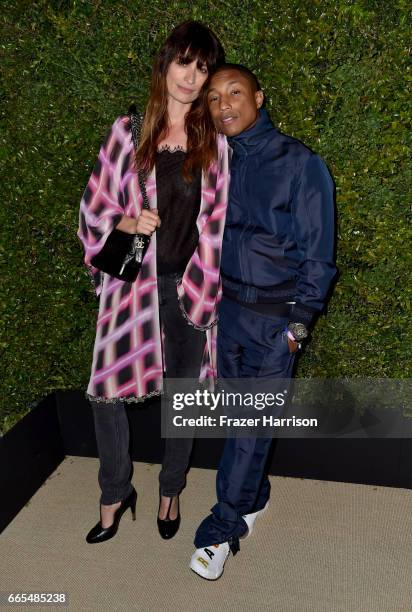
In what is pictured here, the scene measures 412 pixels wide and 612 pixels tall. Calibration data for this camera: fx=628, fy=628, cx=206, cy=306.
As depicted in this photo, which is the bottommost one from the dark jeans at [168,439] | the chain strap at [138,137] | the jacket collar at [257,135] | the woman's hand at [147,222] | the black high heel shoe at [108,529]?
the black high heel shoe at [108,529]

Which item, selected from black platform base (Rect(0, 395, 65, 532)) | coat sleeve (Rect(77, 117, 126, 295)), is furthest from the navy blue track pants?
black platform base (Rect(0, 395, 65, 532))

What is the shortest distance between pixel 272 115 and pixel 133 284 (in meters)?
1.09

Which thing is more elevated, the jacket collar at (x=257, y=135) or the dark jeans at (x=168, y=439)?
the jacket collar at (x=257, y=135)

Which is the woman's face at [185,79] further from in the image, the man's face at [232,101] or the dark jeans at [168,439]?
the dark jeans at [168,439]

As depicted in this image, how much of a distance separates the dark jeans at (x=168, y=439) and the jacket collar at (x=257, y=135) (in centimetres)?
66

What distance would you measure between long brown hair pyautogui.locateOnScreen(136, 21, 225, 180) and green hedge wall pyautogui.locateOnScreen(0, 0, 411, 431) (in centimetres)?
48

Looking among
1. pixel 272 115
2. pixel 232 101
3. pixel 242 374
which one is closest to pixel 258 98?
pixel 232 101

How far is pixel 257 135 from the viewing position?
259 centimetres

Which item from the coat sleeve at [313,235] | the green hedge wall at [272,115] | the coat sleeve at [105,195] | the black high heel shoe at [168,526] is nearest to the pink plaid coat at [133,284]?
the coat sleeve at [105,195]

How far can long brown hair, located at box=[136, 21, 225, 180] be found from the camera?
2529mm

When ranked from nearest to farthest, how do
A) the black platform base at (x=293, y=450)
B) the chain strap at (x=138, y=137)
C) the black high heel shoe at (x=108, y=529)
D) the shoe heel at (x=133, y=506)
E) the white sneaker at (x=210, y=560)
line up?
the chain strap at (x=138, y=137) → the white sneaker at (x=210, y=560) → the black high heel shoe at (x=108, y=529) → the shoe heel at (x=133, y=506) → the black platform base at (x=293, y=450)

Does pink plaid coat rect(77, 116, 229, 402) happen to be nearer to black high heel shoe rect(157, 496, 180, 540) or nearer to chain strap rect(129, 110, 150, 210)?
chain strap rect(129, 110, 150, 210)

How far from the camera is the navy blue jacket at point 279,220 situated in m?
2.56

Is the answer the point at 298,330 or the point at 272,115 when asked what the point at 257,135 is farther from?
the point at 298,330
